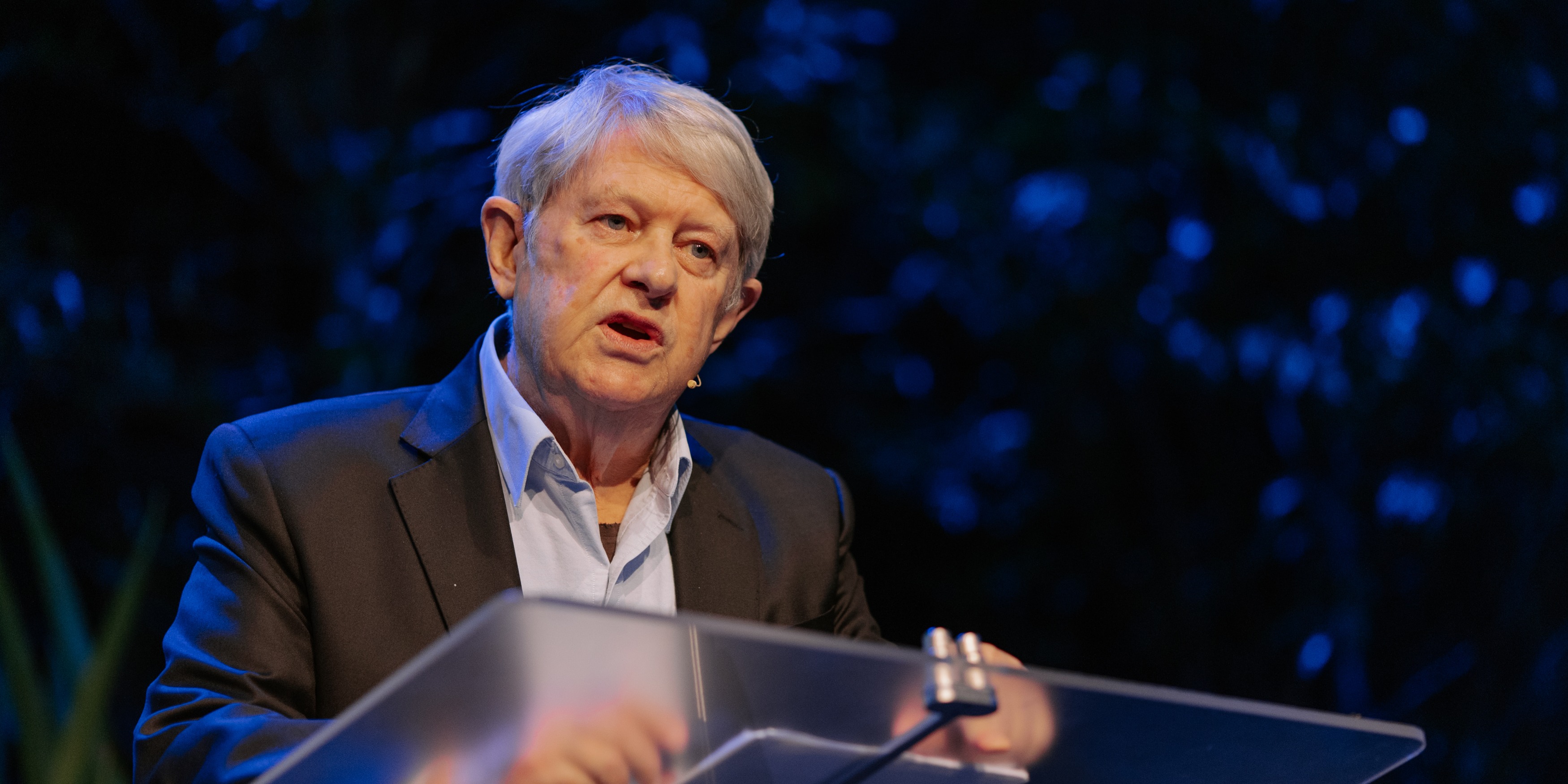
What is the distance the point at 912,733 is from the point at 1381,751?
0.40 m

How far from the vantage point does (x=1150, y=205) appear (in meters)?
2.82

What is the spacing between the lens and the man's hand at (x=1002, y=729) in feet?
2.33

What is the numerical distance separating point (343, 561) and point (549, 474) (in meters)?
0.28

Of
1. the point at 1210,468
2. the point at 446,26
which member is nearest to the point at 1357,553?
the point at 1210,468

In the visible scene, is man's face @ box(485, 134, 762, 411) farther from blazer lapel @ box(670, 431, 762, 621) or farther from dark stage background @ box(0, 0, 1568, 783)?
dark stage background @ box(0, 0, 1568, 783)

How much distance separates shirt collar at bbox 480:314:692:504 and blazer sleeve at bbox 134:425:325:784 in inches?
10.8

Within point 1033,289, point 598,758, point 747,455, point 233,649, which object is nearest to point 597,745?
point 598,758

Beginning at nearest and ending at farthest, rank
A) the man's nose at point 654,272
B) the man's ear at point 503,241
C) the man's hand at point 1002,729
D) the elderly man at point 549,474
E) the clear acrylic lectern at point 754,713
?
the clear acrylic lectern at point 754,713 → the man's hand at point 1002,729 → the elderly man at point 549,474 → the man's nose at point 654,272 → the man's ear at point 503,241

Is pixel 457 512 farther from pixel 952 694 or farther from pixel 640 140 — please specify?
pixel 952 694

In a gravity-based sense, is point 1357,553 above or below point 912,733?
below

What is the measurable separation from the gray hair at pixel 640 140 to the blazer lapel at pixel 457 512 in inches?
9.6

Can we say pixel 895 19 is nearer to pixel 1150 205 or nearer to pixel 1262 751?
pixel 1150 205

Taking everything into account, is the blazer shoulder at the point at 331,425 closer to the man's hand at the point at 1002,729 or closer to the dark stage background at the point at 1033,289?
the man's hand at the point at 1002,729

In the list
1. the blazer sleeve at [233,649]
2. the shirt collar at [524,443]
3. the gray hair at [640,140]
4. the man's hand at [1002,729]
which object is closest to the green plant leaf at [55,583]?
the blazer sleeve at [233,649]
